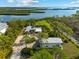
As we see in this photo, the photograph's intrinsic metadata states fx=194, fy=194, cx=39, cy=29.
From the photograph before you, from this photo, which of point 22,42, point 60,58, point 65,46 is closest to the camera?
point 60,58

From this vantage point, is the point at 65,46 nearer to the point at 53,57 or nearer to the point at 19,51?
the point at 19,51

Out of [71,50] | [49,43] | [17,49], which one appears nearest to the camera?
[71,50]

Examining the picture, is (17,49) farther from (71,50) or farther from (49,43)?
(71,50)

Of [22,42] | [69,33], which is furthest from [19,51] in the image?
[69,33]

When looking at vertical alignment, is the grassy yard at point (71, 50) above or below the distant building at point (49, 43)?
below

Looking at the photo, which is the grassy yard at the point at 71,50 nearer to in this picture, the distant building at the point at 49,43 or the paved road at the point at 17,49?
the distant building at the point at 49,43

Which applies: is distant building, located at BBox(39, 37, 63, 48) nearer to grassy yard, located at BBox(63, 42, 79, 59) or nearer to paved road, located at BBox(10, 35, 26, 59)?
grassy yard, located at BBox(63, 42, 79, 59)

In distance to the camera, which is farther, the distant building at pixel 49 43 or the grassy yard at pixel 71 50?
the distant building at pixel 49 43

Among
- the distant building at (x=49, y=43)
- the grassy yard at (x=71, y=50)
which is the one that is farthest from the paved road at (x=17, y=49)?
the grassy yard at (x=71, y=50)

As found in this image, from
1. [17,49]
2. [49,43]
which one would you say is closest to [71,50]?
[49,43]
